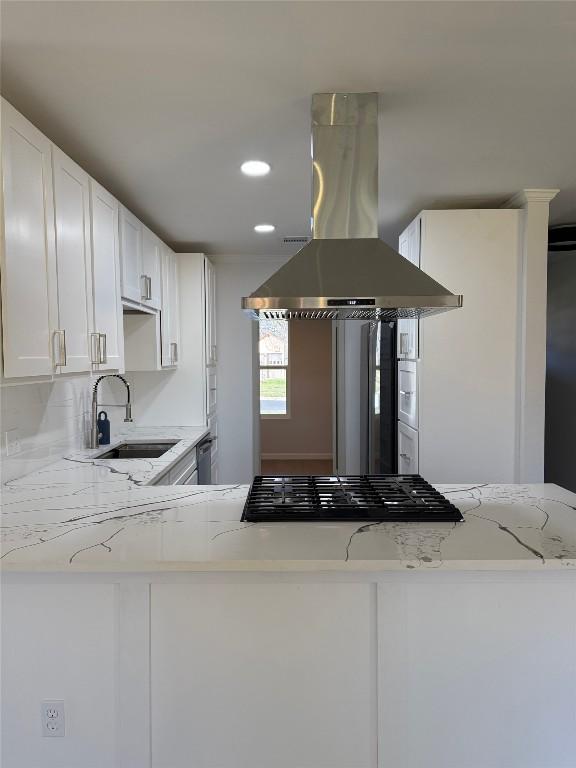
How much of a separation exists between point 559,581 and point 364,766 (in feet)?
2.51

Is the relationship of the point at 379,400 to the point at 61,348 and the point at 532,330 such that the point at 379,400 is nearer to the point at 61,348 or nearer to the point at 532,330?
the point at 532,330

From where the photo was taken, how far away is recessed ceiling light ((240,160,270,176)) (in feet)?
7.75

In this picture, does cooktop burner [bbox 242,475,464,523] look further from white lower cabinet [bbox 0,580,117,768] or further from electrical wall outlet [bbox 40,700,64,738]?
electrical wall outlet [bbox 40,700,64,738]

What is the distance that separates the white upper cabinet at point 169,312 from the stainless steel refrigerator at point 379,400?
161 cm

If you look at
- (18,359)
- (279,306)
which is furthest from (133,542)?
(279,306)

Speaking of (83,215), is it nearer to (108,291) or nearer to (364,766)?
Result: (108,291)

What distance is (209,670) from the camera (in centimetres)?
139

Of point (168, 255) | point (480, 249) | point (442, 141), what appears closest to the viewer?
point (442, 141)

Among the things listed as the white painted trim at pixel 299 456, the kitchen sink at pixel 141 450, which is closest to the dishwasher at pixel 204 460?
the kitchen sink at pixel 141 450

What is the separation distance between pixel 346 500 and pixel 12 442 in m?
1.50

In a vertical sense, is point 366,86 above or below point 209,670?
above

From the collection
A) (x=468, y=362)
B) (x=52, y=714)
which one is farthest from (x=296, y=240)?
(x=52, y=714)

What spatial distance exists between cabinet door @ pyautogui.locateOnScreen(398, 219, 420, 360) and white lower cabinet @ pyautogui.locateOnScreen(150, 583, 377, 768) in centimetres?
→ 199

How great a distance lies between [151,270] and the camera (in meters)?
3.26
